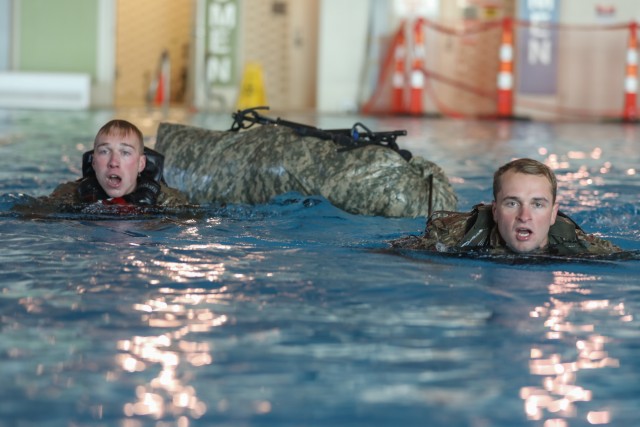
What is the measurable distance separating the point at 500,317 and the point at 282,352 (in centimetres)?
85

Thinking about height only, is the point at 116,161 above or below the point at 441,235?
above

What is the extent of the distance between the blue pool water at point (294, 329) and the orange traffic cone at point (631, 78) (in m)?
14.4

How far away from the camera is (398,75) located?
2062cm

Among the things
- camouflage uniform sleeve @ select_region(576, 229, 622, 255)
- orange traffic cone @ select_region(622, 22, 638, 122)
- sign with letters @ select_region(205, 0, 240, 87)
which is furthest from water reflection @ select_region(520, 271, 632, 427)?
sign with letters @ select_region(205, 0, 240, 87)

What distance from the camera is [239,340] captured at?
3242 millimetres

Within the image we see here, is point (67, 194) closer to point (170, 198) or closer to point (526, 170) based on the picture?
point (170, 198)

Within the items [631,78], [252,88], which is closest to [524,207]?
[631,78]

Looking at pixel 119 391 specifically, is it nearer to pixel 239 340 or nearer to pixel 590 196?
pixel 239 340

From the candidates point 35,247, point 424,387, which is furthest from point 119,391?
point 35,247

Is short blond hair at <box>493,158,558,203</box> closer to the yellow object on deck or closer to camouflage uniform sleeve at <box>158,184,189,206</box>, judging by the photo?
camouflage uniform sleeve at <box>158,184,189,206</box>

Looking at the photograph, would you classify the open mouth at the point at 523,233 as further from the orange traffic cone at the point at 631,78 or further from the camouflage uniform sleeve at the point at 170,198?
the orange traffic cone at the point at 631,78

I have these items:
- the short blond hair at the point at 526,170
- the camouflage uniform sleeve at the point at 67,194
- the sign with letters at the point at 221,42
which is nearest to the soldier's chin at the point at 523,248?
the short blond hair at the point at 526,170

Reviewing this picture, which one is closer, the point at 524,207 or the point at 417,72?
the point at 524,207

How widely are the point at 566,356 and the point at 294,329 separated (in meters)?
0.80
